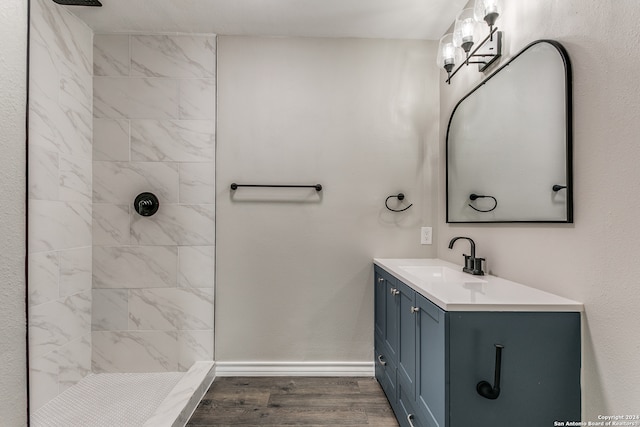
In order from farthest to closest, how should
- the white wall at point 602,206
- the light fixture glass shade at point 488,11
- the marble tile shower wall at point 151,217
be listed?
the marble tile shower wall at point 151,217, the light fixture glass shade at point 488,11, the white wall at point 602,206

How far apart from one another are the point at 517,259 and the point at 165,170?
2081 millimetres

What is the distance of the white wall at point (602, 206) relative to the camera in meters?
0.88

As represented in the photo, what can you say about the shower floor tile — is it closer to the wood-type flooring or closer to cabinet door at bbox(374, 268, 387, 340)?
the wood-type flooring

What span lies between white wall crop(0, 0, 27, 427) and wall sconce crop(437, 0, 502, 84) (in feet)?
6.35

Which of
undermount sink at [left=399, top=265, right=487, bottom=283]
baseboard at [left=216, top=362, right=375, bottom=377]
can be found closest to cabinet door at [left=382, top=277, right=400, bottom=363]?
undermount sink at [left=399, top=265, right=487, bottom=283]

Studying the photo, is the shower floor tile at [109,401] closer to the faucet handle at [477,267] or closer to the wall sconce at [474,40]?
the faucet handle at [477,267]

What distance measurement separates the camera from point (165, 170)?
2111 millimetres

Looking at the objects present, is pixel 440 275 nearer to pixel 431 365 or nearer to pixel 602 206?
pixel 431 365

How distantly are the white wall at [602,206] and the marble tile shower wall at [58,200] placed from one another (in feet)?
7.98

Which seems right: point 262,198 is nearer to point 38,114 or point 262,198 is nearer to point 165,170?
point 165,170

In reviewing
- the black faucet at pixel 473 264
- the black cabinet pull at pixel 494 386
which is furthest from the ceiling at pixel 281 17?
the black cabinet pull at pixel 494 386

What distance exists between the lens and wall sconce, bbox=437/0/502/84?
1398 mm

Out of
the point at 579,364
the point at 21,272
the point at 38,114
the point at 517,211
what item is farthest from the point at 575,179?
the point at 38,114

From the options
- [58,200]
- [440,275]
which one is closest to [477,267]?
[440,275]
